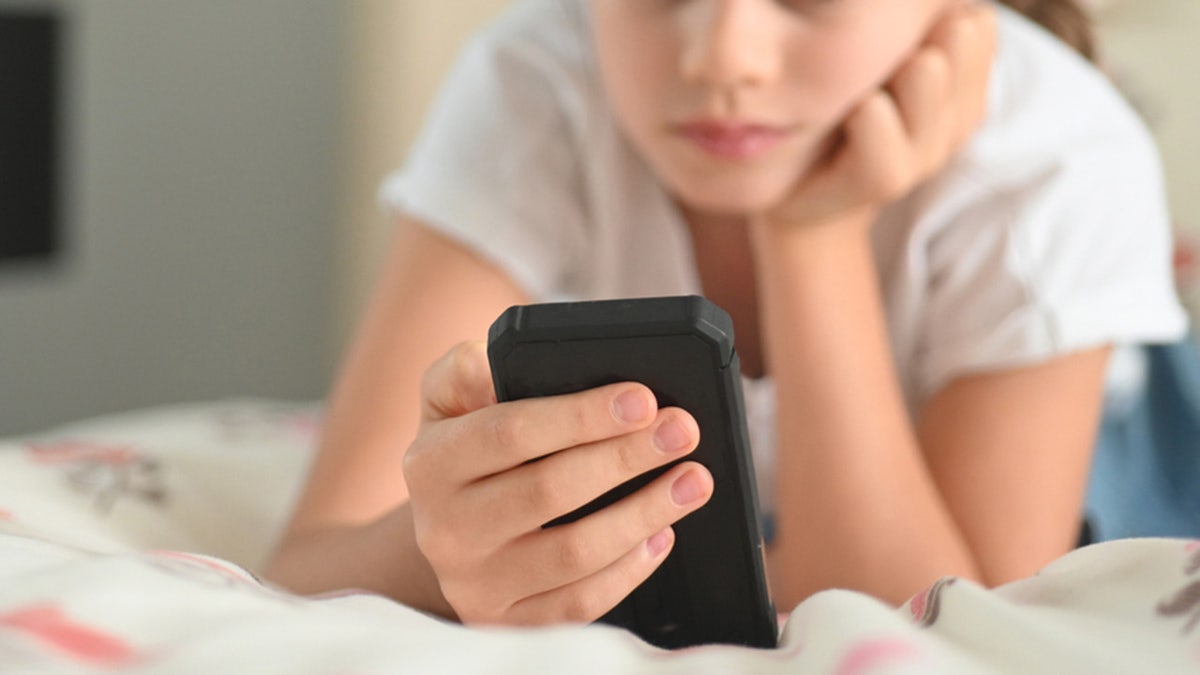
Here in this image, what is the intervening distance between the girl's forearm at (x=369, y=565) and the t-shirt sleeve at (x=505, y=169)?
238 mm

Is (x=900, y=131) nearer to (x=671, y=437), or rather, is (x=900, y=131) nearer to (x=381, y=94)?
(x=671, y=437)

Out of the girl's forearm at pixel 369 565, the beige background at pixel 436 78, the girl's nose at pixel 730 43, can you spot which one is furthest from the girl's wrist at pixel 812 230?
the beige background at pixel 436 78

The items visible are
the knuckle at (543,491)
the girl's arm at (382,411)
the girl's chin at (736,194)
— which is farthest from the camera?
the girl's chin at (736,194)

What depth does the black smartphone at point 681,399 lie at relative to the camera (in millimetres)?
410

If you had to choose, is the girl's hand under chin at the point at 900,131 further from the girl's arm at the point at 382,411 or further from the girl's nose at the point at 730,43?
the girl's arm at the point at 382,411

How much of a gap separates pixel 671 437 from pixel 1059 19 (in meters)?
0.67

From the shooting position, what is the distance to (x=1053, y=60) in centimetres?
83

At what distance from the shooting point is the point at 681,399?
1.41 ft

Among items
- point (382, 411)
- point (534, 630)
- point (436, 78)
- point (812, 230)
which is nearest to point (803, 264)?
point (812, 230)

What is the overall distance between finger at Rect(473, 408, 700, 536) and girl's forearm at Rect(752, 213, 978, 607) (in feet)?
0.81

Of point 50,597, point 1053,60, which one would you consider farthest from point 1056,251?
point 50,597

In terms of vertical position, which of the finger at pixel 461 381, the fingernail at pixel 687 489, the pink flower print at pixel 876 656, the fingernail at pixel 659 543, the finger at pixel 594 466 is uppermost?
the finger at pixel 461 381

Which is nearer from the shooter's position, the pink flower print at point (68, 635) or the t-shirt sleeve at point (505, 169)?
the pink flower print at point (68, 635)

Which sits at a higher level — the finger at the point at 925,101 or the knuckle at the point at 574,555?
the finger at the point at 925,101
